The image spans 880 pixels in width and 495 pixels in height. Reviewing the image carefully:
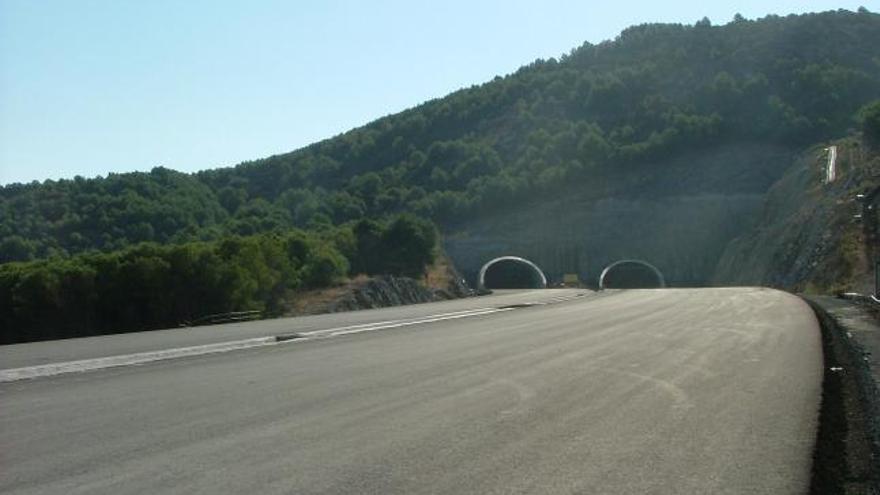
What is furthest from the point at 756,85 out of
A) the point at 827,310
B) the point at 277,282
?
the point at 827,310

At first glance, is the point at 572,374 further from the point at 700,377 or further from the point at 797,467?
the point at 797,467

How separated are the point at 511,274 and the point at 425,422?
4052 inches

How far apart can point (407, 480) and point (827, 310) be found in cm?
3084

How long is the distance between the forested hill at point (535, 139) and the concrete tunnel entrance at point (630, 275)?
30933mm

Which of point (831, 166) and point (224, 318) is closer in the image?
point (224, 318)

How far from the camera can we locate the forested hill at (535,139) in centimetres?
11669

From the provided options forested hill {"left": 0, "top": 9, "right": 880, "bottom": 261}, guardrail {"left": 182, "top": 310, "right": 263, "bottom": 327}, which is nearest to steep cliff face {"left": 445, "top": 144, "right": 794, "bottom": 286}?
forested hill {"left": 0, "top": 9, "right": 880, "bottom": 261}

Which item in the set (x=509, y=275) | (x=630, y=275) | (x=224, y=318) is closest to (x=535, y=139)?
Answer: (x=509, y=275)

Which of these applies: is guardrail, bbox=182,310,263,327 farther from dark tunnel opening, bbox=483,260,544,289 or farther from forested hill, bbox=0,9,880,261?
dark tunnel opening, bbox=483,260,544,289

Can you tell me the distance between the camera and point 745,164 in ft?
415

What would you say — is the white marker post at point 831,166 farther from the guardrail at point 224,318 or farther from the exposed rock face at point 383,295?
the guardrail at point 224,318

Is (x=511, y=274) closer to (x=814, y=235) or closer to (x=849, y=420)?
(x=814, y=235)

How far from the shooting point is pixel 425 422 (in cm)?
923

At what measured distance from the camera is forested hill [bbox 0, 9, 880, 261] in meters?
117
